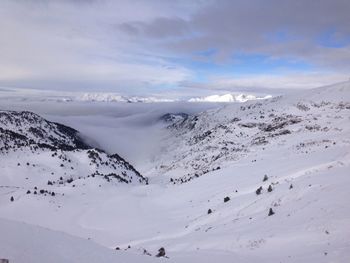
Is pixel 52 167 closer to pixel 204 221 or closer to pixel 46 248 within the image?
pixel 204 221

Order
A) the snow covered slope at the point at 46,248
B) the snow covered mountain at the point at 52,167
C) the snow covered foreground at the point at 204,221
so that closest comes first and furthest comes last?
the snow covered slope at the point at 46,248 < the snow covered foreground at the point at 204,221 < the snow covered mountain at the point at 52,167

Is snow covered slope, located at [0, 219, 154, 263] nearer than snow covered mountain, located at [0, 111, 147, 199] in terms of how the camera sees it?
Yes

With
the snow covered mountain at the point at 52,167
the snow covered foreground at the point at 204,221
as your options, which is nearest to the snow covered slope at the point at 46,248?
the snow covered foreground at the point at 204,221

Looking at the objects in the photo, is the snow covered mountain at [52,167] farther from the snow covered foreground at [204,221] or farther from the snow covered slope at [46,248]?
the snow covered slope at [46,248]

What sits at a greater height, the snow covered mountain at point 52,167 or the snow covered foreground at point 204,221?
the snow covered foreground at point 204,221

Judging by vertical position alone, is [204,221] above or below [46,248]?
below

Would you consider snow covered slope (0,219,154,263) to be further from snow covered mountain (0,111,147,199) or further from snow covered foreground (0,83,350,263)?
snow covered mountain (0,111,147,199)

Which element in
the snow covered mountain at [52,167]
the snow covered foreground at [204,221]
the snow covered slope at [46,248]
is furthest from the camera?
the snow covered mountain at [52,167]

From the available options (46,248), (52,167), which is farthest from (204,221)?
(52,167)

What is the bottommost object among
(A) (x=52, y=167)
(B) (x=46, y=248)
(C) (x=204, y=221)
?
(A) (x=52, y=167)

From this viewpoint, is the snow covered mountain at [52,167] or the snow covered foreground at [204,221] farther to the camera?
the snow covered mountain at [52,167]

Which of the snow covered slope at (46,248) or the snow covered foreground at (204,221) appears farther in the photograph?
the snow covered foreground at (204,221)

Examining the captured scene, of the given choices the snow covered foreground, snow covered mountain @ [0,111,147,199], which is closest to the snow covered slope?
the snow covered foreground
